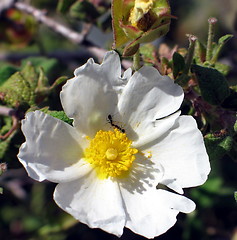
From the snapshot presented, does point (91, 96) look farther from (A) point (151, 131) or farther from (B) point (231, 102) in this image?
(B) point (231, 102)

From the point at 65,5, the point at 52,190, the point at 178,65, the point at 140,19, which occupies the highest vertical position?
the point at 140,19

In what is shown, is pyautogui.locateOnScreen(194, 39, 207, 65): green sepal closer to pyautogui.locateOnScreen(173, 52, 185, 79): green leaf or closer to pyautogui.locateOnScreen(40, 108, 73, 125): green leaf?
pyautogui.locateOnScreen(173, 52, 185, 79): green leaf

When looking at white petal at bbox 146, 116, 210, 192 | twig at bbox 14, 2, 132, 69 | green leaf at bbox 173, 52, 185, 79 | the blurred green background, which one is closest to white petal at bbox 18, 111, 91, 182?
white petal at bbox 146, 116, 210, 192

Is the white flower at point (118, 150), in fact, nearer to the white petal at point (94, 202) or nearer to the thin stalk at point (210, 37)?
the white petal at point (94, 202)

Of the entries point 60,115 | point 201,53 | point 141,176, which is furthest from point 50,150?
point 201,53

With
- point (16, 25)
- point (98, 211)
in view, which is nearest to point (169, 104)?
point (98, 211)

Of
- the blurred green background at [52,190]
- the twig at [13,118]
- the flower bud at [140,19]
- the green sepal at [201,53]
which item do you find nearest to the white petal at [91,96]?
the flower bud at [140,19]

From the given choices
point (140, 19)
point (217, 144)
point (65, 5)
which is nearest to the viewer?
point (140, 19)

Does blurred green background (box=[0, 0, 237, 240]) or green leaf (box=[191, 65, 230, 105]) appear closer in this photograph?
green leaf (box=[191, 65, 230, 105])
